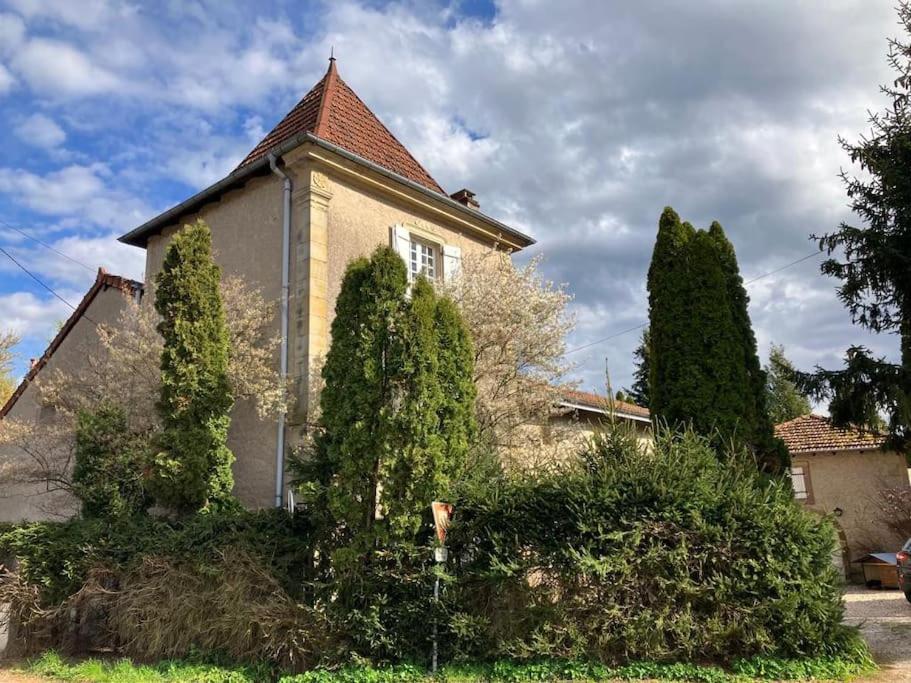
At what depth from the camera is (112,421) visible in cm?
1023

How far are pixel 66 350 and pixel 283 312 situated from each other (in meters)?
6.98

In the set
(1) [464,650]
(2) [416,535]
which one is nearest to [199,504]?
(2) [416,535]

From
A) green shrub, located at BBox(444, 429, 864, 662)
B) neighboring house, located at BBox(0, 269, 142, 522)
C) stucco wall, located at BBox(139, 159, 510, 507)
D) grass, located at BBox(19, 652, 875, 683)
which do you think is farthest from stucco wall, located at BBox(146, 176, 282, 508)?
green shrub, located at BBox(444, 429, 864, 662)

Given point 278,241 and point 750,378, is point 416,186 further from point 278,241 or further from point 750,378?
point 750,378

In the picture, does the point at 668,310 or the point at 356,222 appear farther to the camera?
the point at 356,222

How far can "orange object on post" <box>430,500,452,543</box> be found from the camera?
24.5 ft

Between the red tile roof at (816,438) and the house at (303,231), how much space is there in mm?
10101

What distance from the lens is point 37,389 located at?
15.6 metres

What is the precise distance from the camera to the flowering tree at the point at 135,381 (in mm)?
11203

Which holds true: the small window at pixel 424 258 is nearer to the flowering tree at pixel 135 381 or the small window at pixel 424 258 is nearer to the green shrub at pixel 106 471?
the flowering tree at pixel 135 381

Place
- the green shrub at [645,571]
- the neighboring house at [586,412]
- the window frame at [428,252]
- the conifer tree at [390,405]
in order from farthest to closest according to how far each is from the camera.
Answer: the window frame at [428,252]
the neighboring house at [586,412]
the conifer tree at [390,405]
the green shrub at [645,571]

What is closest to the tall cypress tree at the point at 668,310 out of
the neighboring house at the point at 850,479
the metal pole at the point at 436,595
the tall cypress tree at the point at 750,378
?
the tall cypress tree at the point at 750,378

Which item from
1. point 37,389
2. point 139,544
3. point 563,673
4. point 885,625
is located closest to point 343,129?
point 139,544

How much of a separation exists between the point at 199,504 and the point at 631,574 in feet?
18.9
